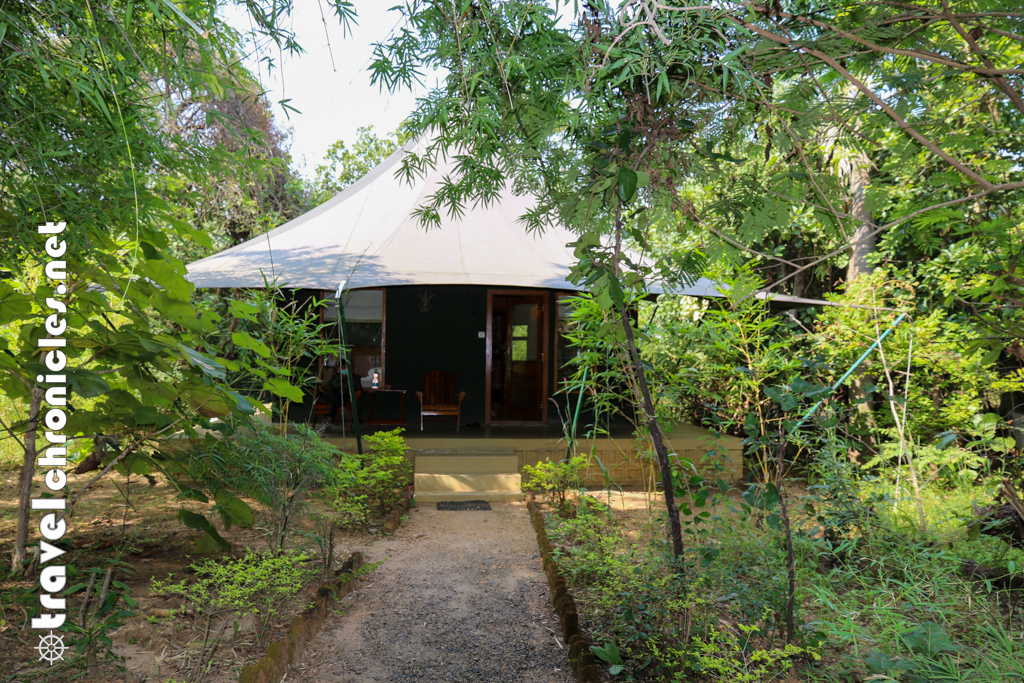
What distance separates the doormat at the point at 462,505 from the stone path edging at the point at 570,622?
1.22 m

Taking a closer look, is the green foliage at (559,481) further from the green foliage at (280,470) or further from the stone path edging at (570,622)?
the green foliage at (280,470)

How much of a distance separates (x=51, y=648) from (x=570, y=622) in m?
2.00

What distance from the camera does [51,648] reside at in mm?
2139

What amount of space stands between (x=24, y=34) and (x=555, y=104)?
137 centimetres

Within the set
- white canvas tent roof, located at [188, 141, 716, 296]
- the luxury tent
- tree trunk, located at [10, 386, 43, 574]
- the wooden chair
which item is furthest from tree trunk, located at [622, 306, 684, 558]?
the wooden chair

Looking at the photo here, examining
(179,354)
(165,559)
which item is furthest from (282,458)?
(165,559)

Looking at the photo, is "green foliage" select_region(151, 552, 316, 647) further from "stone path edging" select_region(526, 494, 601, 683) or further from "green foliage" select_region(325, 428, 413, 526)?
"stone path edging" select_region(526, 494, 601, 683)

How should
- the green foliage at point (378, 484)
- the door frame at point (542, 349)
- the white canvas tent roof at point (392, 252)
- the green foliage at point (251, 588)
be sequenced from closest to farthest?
the green foliage at point (251, 588)
the green foliage at point (378, 484)
the white canvas tent roof at point (392, 252)
the door frame at point (542, 349)

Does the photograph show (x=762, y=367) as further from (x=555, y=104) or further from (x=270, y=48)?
(x=270, y=48)

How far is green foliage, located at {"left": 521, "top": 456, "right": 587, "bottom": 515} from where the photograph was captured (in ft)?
13.6

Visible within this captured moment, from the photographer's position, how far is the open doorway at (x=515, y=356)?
7.91 metres

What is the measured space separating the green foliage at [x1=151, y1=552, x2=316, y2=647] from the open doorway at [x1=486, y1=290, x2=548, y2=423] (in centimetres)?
517

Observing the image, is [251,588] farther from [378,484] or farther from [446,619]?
[378,484]

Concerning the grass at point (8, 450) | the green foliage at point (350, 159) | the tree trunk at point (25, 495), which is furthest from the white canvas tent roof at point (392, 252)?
the green foliage at point (350, 159)
